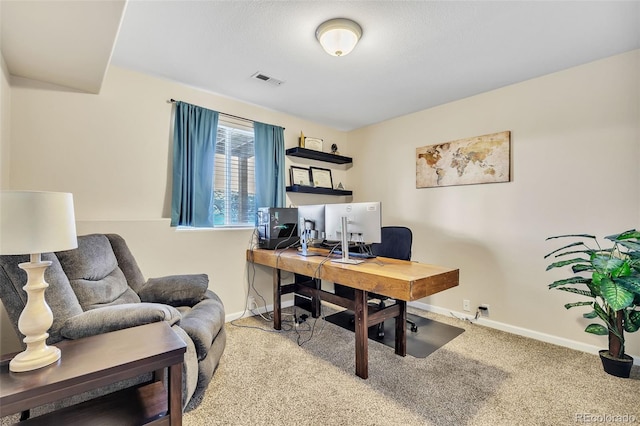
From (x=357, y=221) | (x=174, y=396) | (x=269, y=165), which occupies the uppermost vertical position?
(x=269, y=165)

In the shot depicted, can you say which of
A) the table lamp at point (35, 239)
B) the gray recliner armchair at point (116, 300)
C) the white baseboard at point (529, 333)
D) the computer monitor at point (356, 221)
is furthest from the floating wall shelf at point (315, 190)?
the table lamp at point (35, 239)

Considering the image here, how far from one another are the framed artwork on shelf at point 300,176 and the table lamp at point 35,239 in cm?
273

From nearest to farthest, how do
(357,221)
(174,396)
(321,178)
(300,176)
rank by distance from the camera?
1. (174,396)
2. (357,221)
3. (300,176)
4. (321,178)

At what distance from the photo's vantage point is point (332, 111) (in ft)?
11.9

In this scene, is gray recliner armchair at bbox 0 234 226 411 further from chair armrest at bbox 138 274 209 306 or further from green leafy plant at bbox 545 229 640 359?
green leafy plant at bbox 545 229 640 359

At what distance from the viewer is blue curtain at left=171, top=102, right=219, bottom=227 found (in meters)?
2.74

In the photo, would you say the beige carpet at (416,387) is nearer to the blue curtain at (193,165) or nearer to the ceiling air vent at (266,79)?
the blue curtain at (193,165)

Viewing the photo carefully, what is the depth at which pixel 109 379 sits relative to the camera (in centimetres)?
105

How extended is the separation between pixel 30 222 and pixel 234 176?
2265 millimetres

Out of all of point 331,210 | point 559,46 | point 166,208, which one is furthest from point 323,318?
point 559,46

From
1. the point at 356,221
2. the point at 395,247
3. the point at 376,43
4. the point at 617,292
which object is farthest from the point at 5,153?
the point at 617,292

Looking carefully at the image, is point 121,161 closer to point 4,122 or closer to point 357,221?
point 4,122

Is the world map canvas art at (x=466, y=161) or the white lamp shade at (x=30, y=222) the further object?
the world map canvas art at (x=466, y=161)

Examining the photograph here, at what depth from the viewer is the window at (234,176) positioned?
10.3 feet
